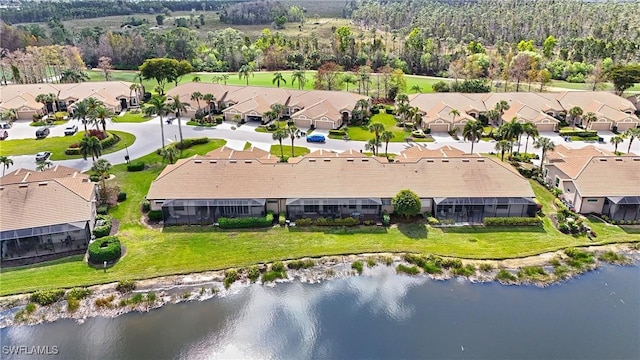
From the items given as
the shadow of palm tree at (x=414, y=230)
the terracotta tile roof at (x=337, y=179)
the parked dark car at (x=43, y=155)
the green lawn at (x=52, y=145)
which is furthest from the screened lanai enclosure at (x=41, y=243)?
the shadow of palm tree at (x=414, y=230)

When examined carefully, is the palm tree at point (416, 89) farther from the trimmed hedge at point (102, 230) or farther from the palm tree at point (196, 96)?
the trimmed hedge at point (102, 230)

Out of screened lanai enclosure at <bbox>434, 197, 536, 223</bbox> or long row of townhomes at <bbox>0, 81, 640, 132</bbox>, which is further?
long row of townhomes at <bbox>0, 81, 640, 132</bbox>

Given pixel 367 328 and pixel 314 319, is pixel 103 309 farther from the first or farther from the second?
pixel 367 328

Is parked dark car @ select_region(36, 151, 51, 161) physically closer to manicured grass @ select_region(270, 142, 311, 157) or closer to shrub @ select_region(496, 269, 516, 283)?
manicured grass @ select_region(270, 142, 311, 157)

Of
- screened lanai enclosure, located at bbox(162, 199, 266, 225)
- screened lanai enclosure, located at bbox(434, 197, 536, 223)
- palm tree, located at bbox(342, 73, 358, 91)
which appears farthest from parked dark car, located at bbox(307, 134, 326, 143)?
palm tree, located at bbox(342, 73, 358, 91)

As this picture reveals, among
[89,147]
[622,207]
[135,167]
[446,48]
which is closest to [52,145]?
[89,147]

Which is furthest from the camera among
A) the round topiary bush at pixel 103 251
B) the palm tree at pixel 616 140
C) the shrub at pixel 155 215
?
the palm tree at pixel 616 140

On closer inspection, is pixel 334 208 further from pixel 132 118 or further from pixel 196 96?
pixel 132 118
